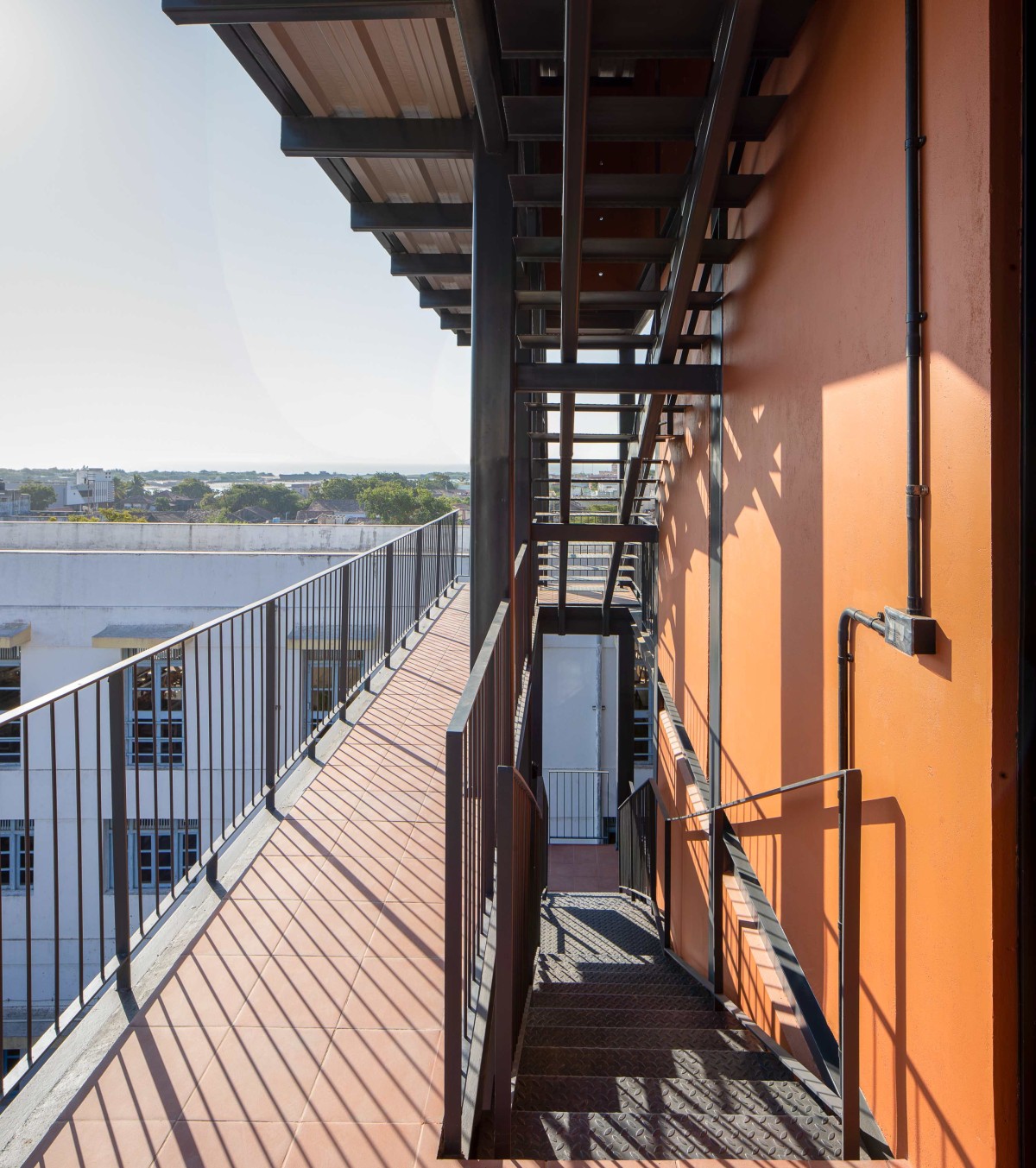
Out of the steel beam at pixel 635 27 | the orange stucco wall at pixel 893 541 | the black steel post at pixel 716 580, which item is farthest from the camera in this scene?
the black steel post at pixel 716 580

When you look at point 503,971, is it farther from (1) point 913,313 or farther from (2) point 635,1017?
(2) point 635,1017

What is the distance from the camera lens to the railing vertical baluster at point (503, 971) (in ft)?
6.67

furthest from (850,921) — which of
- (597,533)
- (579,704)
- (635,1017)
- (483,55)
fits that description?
(579,704)

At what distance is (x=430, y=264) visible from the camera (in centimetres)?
710

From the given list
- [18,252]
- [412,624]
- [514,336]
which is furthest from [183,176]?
[514,336]

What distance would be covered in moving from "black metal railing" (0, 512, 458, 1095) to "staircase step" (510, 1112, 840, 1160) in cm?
127

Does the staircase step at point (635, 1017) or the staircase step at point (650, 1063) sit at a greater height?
the staircase step at point (650, 1063)

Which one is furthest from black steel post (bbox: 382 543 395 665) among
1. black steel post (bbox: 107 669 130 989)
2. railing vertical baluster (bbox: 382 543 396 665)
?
black steel post (bbox: 107 669 130 989)

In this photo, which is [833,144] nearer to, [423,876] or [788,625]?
[788,625]

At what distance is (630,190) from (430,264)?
12.2ft

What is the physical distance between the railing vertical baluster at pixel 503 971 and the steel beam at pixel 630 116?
260 cm

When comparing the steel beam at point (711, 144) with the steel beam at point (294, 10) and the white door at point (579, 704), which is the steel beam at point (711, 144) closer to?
the steel beam at point (294, 10)

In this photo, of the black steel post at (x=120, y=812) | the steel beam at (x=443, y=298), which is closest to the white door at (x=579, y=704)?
the steel beam at (x=443, y=298)

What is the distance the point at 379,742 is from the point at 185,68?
30.9 metres
